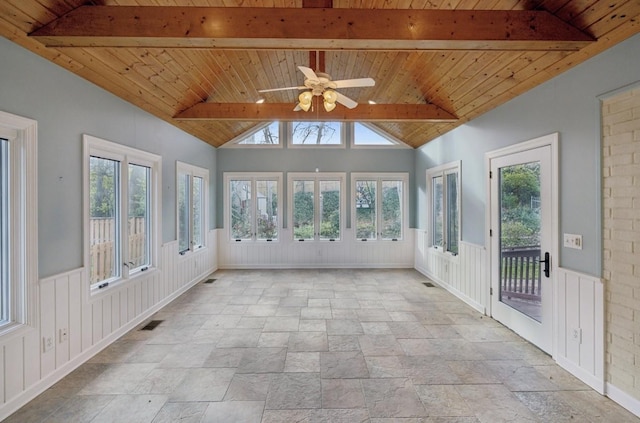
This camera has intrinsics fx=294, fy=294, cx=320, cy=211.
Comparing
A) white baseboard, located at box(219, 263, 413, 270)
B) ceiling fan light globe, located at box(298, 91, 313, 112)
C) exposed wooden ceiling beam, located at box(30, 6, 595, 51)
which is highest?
exposed wooden ceiling beam, located at box(30, 6, 595, 51)

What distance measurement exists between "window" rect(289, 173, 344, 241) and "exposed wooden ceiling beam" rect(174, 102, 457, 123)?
102 inches

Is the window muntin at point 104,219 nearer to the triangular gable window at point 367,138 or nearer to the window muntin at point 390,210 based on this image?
the triangular gable window at point 367,138

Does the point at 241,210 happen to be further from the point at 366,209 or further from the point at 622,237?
the point at 622,237

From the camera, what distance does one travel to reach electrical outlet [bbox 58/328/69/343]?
2.64 metres

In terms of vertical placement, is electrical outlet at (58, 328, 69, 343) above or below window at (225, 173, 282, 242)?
below

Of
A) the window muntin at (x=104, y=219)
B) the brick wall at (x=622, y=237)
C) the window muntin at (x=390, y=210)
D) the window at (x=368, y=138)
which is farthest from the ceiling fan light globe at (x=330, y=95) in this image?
the window muntin at (x=390, y=210)

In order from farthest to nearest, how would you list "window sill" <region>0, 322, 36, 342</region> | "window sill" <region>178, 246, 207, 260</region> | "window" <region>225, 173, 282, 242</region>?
"window" <region>225, 173, 282, 242</region>, "window sill" <region>178, 246, 207, 260</region>, "window sill" <region>0, 322, 36, 342</region>

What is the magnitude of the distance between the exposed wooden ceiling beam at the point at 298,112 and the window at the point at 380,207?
2.61 meters

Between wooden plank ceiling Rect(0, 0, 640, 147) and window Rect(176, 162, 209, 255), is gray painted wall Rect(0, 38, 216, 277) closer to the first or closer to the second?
wooden plank ceiling Rect(0, 0, 640, 147)

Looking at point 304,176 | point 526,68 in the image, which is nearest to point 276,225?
point 304,176

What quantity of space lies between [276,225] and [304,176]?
4.47 feet

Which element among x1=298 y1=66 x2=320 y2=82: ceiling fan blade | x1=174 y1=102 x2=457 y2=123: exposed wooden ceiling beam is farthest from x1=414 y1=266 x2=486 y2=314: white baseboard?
x1=298 y1=66 x2=320 y2=82: ceiling fan blade

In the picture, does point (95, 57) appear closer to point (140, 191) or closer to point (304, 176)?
point (140, 191)

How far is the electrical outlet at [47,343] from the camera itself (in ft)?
8.11
